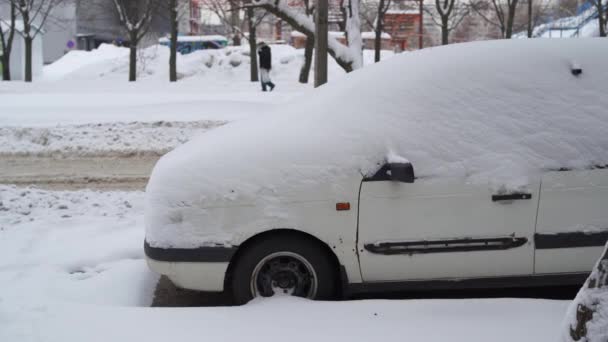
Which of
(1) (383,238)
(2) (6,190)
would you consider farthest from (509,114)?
(2) (6,190)

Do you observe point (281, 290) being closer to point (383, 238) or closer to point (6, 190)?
point (383, 238)

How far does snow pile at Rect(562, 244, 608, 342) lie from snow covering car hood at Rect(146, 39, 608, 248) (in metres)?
1.66

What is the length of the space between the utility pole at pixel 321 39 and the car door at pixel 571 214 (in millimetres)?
7428

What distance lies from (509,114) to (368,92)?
89 cm

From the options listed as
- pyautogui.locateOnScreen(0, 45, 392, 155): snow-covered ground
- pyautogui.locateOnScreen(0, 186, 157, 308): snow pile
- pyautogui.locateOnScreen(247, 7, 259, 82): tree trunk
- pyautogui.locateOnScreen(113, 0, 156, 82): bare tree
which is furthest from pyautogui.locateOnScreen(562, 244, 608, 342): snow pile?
pyautogui.locateOnScreen(113, 0, 156, 82): bare tree

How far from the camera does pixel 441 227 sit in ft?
12.3

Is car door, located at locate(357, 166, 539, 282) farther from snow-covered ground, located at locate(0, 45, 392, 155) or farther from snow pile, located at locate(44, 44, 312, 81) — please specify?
snow pile, located at locate(44, 44, 312, 81)

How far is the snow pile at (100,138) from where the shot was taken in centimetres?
1055

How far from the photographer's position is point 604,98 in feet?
12.9

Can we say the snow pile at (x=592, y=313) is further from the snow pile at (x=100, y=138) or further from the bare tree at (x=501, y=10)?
the bare tree at (x=501, y=10)

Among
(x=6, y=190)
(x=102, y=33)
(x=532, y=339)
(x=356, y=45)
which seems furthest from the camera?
(x=102, y=33)

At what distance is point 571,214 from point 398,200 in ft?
3.47

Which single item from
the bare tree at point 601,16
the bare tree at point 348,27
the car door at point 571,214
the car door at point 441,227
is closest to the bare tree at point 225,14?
the bare tree at point 601,16

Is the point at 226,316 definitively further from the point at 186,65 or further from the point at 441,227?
the point at 186,65
